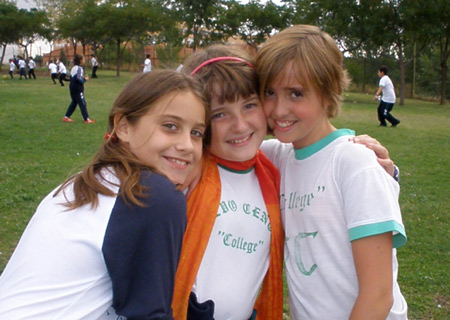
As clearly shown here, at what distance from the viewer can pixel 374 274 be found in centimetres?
160

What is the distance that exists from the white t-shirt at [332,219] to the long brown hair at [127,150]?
1.59 feet

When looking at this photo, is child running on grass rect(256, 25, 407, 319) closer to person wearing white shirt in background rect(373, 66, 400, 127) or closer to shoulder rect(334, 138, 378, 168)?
shoulder rect(334, 138, 378, 168)

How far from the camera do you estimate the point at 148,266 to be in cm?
135

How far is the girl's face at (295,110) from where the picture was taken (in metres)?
1.88

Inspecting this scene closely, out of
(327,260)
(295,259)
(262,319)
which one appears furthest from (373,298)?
(262,319)

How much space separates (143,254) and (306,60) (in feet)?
3.24

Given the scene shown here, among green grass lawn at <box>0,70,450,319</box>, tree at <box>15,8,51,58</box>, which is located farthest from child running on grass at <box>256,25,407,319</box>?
tree at <box>15,8,51,58</box>

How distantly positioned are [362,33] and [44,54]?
171 feet

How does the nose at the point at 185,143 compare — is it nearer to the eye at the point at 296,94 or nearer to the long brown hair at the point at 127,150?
the long brown hair at the point at 127,150

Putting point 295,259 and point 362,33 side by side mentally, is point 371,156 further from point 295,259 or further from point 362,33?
point 362,33

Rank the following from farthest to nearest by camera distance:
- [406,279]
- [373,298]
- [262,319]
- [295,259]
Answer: [406,279] < [262,319] < [295,259] < [373,298]

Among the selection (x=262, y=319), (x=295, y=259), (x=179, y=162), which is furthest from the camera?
(x=262, y=319)

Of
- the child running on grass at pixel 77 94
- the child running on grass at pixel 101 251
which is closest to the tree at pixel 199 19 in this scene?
the child running on grass at pixel 77 94

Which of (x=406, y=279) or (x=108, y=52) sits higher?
(x=108, y=52)
